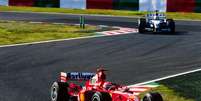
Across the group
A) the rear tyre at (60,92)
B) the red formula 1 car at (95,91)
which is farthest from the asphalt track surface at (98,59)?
the red formula 1 car at (95,91)

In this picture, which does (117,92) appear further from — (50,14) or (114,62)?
(50,14)

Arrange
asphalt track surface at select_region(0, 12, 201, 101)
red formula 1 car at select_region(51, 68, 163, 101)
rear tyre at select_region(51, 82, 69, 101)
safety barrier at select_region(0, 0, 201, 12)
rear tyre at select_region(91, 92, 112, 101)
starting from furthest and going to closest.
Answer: safety barrier at select_region(0, 0, 201, 12) < asphalt track surface at select_region(0, 12, 201, 101) < rear tyre at select_region(51, 82, 69, 101) < rear tyre at select_region(91, 92, 112, 101) < red formula 1 car at select_region(51, 68, 163, 101)

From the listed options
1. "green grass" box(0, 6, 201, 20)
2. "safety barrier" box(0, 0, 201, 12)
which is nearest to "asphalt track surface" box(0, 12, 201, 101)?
"safety barrier" box(0, 0, 201, 12)

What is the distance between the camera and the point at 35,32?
3375cm

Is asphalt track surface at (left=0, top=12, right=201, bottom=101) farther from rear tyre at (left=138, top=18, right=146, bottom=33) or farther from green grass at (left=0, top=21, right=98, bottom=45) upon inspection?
green grass at (left=0, top=21, right=98, bottom=45)

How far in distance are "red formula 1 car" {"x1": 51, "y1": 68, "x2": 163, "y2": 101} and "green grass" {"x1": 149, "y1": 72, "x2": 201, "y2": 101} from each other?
1.48m

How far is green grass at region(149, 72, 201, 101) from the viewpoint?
14.5 m

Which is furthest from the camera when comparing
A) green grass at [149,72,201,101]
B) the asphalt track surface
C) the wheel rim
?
the asphalt track surface

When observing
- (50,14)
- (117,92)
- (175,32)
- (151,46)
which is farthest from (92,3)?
(117,92)

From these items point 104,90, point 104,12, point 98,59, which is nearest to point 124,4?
point 104,12

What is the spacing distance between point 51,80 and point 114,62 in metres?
4.85

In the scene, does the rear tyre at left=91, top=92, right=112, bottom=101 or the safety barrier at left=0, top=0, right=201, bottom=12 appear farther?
the safety barrier at left=0, top=0, right=201, bottom=12

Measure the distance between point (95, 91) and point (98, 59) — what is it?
9.53 m

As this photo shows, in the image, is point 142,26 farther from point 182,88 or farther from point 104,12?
point 182,88
